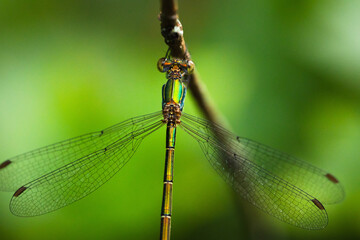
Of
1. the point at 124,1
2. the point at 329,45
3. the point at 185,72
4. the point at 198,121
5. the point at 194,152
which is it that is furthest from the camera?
the point at 124,1

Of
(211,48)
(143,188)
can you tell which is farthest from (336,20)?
(143,188)

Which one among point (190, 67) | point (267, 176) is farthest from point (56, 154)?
point (267, 176)

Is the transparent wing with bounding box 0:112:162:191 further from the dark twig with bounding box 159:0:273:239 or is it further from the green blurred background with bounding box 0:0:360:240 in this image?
the dark twig with bounding box 159:0:273:239

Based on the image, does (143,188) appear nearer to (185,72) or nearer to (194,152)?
(194,152)

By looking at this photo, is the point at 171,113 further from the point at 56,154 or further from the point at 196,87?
the point at 56,154

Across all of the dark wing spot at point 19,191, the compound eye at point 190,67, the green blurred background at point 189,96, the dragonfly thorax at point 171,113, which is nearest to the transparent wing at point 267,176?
the dragonfly thorax at point 171,113

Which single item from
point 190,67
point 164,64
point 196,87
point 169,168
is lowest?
point 169,168
